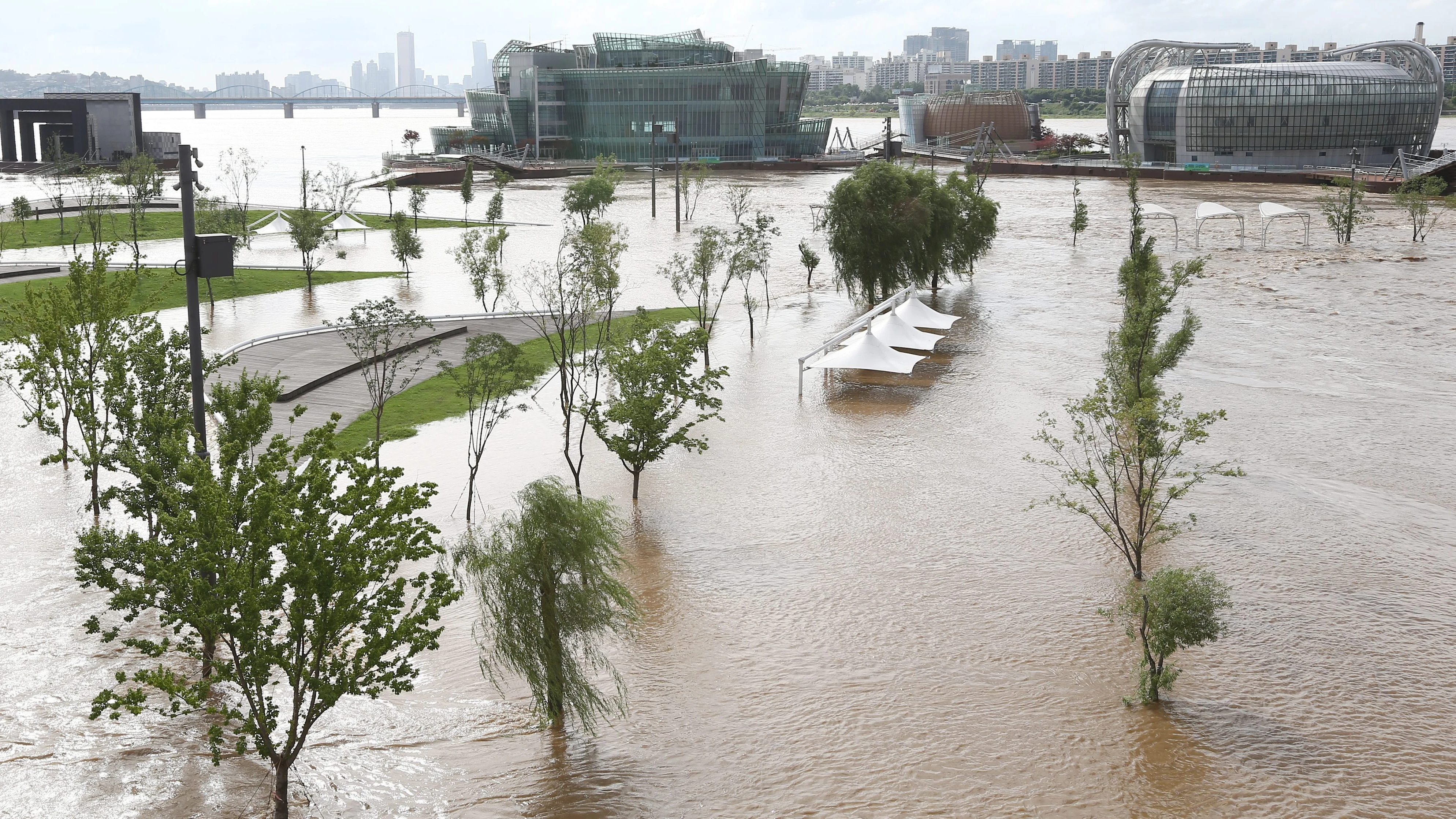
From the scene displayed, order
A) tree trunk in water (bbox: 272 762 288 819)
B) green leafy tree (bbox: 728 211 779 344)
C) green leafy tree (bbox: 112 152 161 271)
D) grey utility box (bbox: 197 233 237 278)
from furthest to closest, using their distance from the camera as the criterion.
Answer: green leafy tree (bbox: 112 152 161 271) → green leafy tree (bbox: 728 211 779 344) → grey utility box (bbox: 197 233 237 278) → tree trunk in water (bbox: 272 762 288 819)

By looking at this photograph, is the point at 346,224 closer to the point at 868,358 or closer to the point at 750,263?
the point at 750,263

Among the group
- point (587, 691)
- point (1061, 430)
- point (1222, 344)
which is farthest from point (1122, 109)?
point (587, 691)

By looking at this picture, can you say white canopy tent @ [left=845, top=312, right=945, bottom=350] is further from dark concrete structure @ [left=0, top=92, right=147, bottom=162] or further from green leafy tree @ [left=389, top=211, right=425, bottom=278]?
dark concrete structure @ [left=0, top=92, right=147, bottom=162]

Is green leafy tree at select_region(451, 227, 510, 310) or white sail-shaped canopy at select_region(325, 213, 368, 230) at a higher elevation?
white sail-shaped canopy at select_region(325, 213, 368, 230)

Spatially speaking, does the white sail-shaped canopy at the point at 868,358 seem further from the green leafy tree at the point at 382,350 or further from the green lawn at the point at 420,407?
the green leafy tree at the point at 382,350

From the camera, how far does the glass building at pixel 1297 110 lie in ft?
400

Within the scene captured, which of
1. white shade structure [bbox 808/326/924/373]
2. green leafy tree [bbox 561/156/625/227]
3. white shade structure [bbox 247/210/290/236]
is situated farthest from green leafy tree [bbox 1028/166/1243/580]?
white shade structure [bbox 247/210/290/236]

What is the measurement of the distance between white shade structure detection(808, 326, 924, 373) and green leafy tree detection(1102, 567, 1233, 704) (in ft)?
55.8

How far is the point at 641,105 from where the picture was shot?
488ft

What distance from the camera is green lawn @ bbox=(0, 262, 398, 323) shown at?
45.4 metres

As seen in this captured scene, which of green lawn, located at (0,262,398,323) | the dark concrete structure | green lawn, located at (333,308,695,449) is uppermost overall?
the dark concrete structure

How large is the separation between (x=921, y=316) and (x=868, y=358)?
679 centimetres

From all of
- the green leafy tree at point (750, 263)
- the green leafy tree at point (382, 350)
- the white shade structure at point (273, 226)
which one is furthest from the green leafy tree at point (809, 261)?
the white shade structure at point (273, 226)

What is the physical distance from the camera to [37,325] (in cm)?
2295
